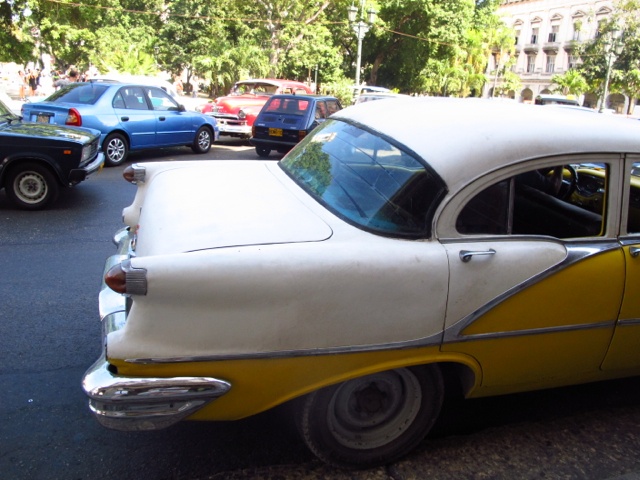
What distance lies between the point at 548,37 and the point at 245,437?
70511 mm

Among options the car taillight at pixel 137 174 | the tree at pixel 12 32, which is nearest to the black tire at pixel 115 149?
the car taillight at pixel 137 174

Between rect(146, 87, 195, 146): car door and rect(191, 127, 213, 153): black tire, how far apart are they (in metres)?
0.30

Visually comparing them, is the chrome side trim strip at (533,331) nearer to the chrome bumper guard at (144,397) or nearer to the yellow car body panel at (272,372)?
the yellow car body panel at (272,372)

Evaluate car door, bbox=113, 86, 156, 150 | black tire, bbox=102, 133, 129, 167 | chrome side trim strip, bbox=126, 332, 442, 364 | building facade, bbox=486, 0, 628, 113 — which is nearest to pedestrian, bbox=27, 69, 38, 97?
car door, bbox=113, 86, 156, 150

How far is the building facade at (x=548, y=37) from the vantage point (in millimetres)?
58062

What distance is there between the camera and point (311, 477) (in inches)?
102

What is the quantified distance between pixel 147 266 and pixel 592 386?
288 cm

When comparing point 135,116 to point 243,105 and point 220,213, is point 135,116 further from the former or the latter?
point 220,213

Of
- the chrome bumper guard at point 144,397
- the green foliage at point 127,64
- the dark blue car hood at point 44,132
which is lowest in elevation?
the chrome bumper guard at point 144,397

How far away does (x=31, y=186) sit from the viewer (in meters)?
7.20

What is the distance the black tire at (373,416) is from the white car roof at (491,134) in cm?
93

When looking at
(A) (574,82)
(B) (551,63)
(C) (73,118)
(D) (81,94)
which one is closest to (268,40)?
(D) (81,94)

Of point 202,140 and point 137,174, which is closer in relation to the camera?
point 137,174

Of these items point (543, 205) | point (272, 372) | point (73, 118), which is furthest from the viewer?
point (73, 118)
